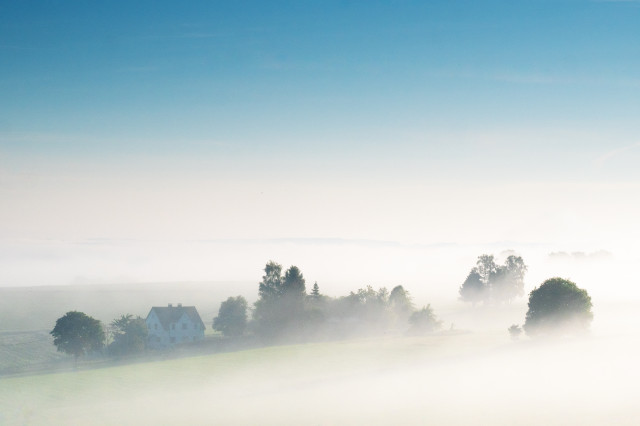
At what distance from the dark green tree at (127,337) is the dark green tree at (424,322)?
1988 inches

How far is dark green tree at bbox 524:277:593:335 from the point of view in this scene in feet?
214

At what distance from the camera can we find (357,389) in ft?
152

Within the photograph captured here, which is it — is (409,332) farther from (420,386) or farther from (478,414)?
(478,414)

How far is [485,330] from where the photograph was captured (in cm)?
9669

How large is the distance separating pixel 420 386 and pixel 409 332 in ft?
173

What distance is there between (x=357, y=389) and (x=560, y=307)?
3523 cm

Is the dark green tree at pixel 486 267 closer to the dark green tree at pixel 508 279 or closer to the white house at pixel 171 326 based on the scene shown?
the dark green tree at pixel 508 279

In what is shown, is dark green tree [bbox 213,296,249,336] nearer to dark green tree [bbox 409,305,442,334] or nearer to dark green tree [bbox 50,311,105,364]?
dark green tree [bbox 50,311,105,364]

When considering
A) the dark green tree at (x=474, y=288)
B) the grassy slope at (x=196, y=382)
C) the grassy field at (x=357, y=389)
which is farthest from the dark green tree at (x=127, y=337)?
the dark green tree at (x=474, y=288)

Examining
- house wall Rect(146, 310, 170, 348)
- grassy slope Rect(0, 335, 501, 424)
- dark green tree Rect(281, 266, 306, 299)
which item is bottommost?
grassy slope Rect(0, 335, 501, 424)

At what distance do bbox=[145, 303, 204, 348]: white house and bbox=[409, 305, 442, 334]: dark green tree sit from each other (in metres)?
43.4

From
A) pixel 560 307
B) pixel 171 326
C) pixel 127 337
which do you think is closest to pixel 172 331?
pixel 171 326

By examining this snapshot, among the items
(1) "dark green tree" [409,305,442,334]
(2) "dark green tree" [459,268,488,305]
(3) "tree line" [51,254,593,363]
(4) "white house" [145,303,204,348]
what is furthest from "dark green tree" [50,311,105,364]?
(2) "dark green tree" [459,268,488,305]

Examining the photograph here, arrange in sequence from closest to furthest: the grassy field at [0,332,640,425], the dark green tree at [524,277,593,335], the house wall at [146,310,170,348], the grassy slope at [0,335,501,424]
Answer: the grassy field at [0,332,640,425] < the grassy slope at [0,335,501,424] < the dark green tree at [524,277,593,335] < the house wall at [146,310,170,348]
